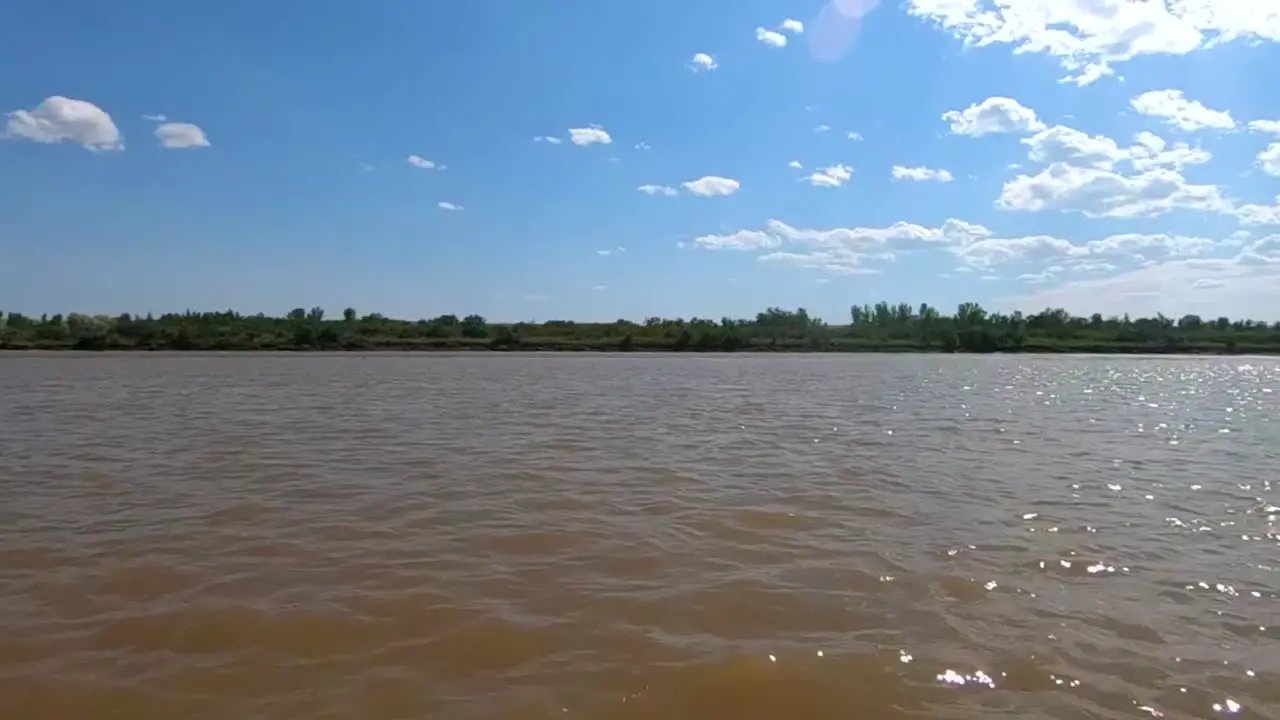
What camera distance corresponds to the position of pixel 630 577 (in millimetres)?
6227

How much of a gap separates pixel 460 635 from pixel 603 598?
1.08 meters

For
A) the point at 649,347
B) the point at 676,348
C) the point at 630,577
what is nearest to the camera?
the point at 630,577

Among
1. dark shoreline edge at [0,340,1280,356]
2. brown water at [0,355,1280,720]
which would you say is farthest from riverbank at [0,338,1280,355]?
brown water at [0,355,1280,720]

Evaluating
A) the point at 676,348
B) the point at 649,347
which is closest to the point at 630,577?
the point at 676,348

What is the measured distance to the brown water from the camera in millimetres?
4332

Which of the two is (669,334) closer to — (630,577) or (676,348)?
(676,348)

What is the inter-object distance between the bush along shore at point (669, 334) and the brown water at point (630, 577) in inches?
2062

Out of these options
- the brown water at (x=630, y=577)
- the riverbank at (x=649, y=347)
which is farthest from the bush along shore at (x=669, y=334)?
the brown water at (x=630, y=577)

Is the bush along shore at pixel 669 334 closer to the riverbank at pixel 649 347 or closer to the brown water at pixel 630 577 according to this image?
the riverbank at pixel 649 347

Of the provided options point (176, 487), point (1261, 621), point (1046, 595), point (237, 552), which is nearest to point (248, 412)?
point (176, 487)

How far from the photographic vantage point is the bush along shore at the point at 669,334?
6125 centimetres

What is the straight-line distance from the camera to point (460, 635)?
5.04 meters

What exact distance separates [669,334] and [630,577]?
70182 millimetres

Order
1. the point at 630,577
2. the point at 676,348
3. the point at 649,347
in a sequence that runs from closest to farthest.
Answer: the point at 630,577, the point at 676,348, the point at 649,347
